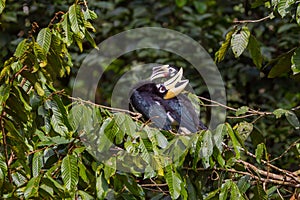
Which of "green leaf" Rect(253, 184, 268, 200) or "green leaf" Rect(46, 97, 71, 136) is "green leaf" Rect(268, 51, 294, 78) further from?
"green leaf" Rect(46, 97, 71, 136)

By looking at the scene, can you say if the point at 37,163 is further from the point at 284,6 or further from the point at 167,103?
the point at 284,6

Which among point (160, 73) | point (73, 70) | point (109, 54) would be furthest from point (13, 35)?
point (160, 73)

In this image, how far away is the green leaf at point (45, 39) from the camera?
155cm

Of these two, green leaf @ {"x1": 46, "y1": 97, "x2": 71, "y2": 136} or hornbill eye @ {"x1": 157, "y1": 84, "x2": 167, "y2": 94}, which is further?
hornbill eye @ {"x1": 157, "y1": 84, "x2": 167, "y2": 94}

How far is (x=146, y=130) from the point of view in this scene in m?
1.51

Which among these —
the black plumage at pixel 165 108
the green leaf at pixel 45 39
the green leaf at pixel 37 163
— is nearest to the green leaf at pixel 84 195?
the green leaf at pixel 37 163

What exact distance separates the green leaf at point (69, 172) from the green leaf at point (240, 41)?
1.99 ft

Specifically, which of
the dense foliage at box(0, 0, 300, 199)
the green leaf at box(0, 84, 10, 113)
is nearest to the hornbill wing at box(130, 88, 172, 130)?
the dense foliage at box(0, 0, 300, 199)

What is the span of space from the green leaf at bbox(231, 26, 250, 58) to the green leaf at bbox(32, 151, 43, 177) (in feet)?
2.03

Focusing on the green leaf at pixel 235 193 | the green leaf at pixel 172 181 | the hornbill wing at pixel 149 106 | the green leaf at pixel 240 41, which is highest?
the green leaf at pixel 240 41

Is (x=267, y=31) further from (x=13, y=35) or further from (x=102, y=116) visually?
(x=102, y=116)

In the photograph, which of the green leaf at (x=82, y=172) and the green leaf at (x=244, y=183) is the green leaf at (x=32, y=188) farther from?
the green leaf at (x=244, y=183)

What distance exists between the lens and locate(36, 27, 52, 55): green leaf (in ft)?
5.09

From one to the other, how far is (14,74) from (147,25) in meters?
2.18
